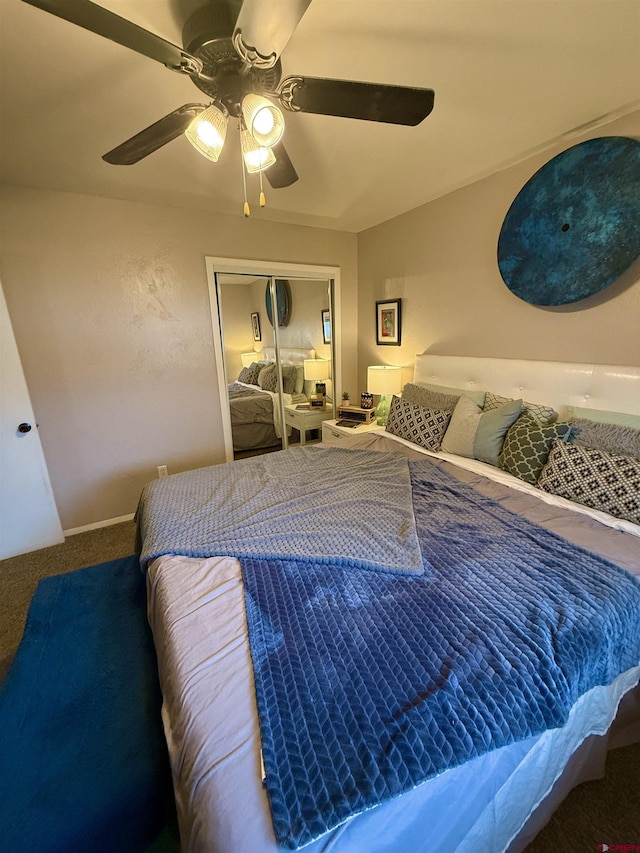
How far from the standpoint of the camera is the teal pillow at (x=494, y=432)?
1.93 metres

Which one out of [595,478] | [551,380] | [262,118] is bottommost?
[595,478]

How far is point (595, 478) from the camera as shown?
4.77 ft

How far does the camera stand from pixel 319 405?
143 inches

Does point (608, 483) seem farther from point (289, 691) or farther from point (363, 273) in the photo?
point (363, 273)

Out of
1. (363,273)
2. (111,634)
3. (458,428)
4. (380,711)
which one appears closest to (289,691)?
(380,711)

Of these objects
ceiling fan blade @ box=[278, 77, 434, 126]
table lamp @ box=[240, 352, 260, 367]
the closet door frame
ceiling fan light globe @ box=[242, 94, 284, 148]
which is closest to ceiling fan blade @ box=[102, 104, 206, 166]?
ceiling fan light globe @ box=[242, 94, 284, 148]

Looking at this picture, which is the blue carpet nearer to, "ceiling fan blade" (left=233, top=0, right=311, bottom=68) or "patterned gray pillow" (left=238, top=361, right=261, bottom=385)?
"ceiling fan blade" (left=233, top=0, right=311, bottom=68)

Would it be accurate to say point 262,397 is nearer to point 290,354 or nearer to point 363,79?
point 290,354

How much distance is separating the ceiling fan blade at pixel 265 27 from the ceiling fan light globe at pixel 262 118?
0.10m

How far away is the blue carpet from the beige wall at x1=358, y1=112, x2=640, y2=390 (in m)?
2.47

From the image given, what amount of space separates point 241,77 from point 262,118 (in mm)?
123

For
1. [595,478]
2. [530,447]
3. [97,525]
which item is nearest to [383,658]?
[595,478]

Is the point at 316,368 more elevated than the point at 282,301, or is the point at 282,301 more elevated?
the point at 282,301

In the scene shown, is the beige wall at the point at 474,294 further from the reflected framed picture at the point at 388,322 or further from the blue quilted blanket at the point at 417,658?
the blue quilted blanket at the point at 417,658
